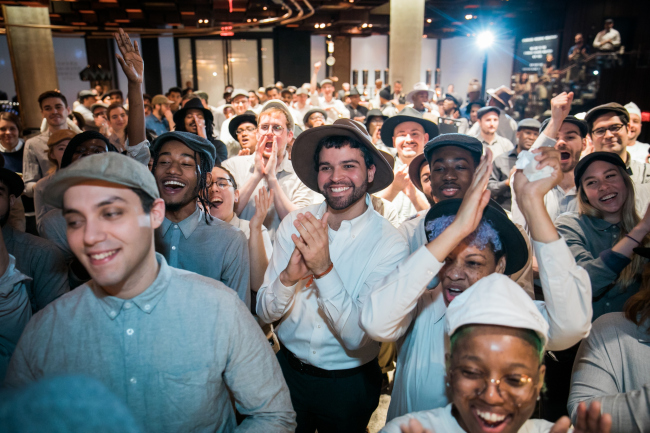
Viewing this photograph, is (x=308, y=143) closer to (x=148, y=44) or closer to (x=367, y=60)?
(x=148, y=44)

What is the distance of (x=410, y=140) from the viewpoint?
355 cm

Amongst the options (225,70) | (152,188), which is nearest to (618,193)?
(152,188)

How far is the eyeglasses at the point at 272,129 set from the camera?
354cm

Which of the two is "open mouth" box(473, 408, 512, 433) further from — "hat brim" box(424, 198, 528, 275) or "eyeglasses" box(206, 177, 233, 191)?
"eyeglasses" box(206, 177, 233, 191)

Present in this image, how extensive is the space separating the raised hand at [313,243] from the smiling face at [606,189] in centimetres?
182

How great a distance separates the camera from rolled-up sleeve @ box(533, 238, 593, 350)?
1370mm

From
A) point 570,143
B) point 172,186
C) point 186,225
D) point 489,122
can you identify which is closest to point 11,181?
point 172,186

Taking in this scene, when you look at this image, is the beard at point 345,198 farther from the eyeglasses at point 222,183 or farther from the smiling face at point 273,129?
the smiling face at point 273,129

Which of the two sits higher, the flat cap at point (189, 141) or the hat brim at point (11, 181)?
the flat cap at point (189, 141)

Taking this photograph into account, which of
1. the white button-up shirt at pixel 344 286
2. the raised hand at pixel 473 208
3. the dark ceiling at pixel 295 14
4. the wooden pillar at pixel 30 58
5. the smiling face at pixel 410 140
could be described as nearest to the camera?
the raised hand at pixel 473 208

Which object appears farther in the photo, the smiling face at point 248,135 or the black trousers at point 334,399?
the smiling face at point 248,135

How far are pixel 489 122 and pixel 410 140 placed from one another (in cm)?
240

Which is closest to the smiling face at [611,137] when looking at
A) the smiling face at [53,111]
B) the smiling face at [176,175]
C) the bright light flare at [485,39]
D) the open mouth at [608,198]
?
the open mouth at [608,198]

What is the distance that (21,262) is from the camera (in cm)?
202
